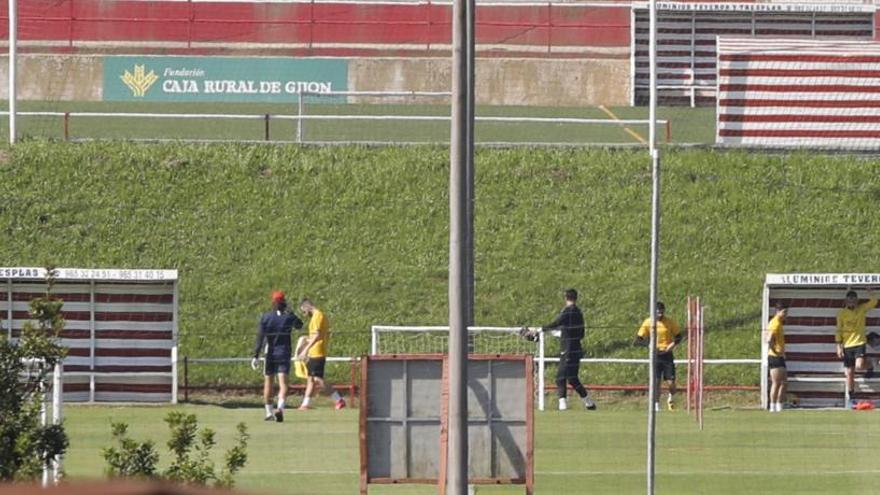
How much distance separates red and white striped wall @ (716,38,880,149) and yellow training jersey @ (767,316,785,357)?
890 centimetres

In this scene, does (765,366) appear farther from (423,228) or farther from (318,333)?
(423,228)

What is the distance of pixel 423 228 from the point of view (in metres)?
29.5

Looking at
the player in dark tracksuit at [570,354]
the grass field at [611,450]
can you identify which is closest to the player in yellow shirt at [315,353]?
the grass field at [611,450]

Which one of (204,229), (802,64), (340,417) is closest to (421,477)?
(340,417)

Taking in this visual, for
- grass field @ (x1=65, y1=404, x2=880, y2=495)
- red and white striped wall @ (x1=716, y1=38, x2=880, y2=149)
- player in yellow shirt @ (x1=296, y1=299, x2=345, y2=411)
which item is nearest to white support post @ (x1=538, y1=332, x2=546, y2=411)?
grass field @ (x1=65, y1=404, x2=880, y2=495)

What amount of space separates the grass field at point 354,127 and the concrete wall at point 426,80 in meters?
1.64

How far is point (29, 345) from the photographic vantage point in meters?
11.6

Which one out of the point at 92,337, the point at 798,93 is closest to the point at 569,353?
the point at 92,337

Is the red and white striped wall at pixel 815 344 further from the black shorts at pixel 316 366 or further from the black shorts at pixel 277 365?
the black shorts at pixel 277 365

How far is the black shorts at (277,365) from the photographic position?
22.0 m

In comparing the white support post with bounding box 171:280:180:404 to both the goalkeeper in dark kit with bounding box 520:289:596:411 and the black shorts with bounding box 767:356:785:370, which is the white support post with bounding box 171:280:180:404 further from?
the black shorts with bounding box 767:356:785:370

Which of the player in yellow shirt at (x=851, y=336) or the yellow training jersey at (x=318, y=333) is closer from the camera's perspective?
the yellow training jersey at (x=318, y=333)

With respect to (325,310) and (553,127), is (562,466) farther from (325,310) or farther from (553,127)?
(553,127)

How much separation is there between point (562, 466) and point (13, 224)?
13436mm
